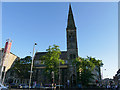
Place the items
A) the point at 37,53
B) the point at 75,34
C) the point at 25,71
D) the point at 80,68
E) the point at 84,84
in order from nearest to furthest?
the point at 84,84 < the point at 80,68 < the point at 25,71 < the point at 75,34 < the point at 37,53

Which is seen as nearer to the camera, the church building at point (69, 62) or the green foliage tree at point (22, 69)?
the church building at point (69, 62)

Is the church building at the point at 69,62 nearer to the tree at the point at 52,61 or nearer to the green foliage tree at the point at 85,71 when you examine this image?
the green foliage tree at the point at 85,71

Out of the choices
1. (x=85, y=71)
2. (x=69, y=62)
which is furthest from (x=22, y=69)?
(x=85, y=71)

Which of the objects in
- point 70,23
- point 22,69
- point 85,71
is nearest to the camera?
point 85,71

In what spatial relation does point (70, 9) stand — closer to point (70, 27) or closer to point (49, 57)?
point (70, 27)

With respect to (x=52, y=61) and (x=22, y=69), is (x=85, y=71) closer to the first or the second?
(x=52, y=61)

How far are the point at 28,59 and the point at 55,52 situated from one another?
18138 millimetres

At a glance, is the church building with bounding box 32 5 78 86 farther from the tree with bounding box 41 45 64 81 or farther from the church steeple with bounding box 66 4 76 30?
the tree with bounding box 41 45 64 81

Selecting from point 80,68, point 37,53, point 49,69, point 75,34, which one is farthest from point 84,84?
point 37,53

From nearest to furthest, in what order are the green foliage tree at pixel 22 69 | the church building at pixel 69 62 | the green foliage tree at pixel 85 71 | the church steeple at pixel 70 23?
the green foliage tree at pixel 85 71 → the church building at pixel 69 62 → the green foliage tree at pixel 22 69 → the church steeple at pixel 70 23

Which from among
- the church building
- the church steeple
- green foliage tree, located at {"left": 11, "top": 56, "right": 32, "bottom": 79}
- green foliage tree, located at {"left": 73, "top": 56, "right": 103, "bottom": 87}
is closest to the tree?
green foliage tree, located at {"left": 73, "top": 56, "right": 103, "bottom": 87}

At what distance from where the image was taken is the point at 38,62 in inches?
2496

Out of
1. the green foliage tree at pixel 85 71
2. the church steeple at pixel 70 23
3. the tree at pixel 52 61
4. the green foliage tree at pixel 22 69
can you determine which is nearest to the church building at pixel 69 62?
the church steeple at pixel 70 23

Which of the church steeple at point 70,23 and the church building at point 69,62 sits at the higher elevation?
the church steeple at point 70,23
